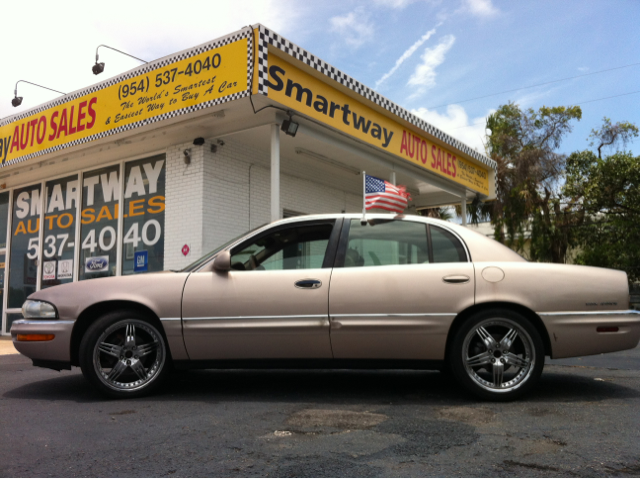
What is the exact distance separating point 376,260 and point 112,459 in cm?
238

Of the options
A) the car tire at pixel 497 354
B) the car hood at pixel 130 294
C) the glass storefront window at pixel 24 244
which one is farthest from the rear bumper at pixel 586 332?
the glass storefront window at pixel 24 244

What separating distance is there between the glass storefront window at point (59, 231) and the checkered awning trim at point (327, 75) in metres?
6.02

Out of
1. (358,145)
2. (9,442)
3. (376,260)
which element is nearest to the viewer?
(9,442)

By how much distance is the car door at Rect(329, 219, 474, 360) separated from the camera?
425 cm

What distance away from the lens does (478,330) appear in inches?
166

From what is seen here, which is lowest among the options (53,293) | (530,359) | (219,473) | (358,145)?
(219,473)

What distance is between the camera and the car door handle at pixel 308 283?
4.38m

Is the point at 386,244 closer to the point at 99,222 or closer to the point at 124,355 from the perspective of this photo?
the point at 124,355

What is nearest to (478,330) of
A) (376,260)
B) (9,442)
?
(376,260)

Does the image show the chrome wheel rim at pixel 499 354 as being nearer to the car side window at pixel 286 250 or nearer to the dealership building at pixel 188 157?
the car side window at pixel 286 250

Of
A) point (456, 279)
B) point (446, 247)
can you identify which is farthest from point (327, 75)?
point (456, 279)

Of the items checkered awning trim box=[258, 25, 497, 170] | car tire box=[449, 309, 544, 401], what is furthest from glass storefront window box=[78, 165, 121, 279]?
car tire box=[449, 309, 544, 401]

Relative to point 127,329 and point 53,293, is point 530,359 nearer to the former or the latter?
point 127,329

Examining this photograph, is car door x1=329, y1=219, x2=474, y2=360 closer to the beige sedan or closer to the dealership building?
the beige sedan
